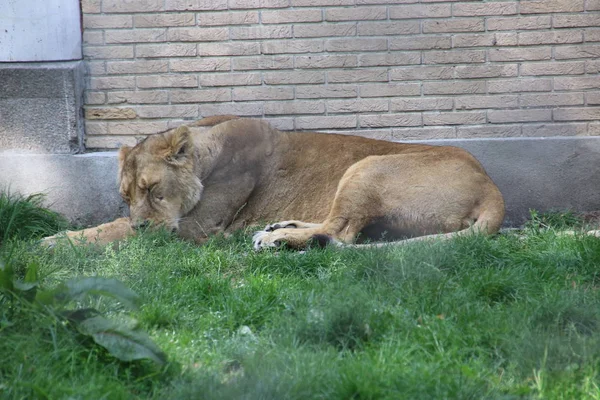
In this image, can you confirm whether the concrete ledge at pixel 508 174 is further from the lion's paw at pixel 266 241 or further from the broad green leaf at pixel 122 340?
the broad green leaf at pixel 122 340

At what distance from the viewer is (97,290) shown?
3373 millimetres

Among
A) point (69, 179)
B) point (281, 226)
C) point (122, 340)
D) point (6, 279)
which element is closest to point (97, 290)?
point (122, 340)

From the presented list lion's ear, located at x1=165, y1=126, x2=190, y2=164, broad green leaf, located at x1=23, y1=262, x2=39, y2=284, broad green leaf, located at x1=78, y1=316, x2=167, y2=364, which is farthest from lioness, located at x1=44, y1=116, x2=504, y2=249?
broad green leaf, located at x1=78, y1=316, x2=167, y2=364

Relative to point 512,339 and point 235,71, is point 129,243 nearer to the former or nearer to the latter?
point 235,71

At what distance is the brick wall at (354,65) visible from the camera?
6.61 metres

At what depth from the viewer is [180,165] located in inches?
227

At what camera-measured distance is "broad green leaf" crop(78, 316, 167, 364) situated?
3182mm

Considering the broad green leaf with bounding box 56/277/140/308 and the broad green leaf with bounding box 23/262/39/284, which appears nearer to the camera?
the broad green leaf with bounding box 56/277/140/308

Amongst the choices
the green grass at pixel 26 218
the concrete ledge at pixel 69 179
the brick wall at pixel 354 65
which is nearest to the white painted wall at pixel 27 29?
the brick wall at pixel 354 65

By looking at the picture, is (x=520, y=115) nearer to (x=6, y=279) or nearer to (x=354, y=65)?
(x=354, y=65)

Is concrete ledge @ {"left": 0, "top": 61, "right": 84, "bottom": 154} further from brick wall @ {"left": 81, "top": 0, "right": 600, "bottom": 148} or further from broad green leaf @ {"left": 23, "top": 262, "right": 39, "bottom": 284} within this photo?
broad green leaf @ {"left": 23, "top": 262, "right": 39, "bottom": 284}

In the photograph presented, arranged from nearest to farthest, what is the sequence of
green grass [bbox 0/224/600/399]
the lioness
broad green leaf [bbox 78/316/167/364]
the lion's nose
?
green grass [bbox 0/224/600/399] → broad green leaf [bbox 78/316/167/364] → the lioness → the lion's nose

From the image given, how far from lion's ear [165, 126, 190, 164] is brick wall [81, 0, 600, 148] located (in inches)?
38.8

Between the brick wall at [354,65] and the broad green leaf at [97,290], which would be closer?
the broad green leaf at [97,290]
